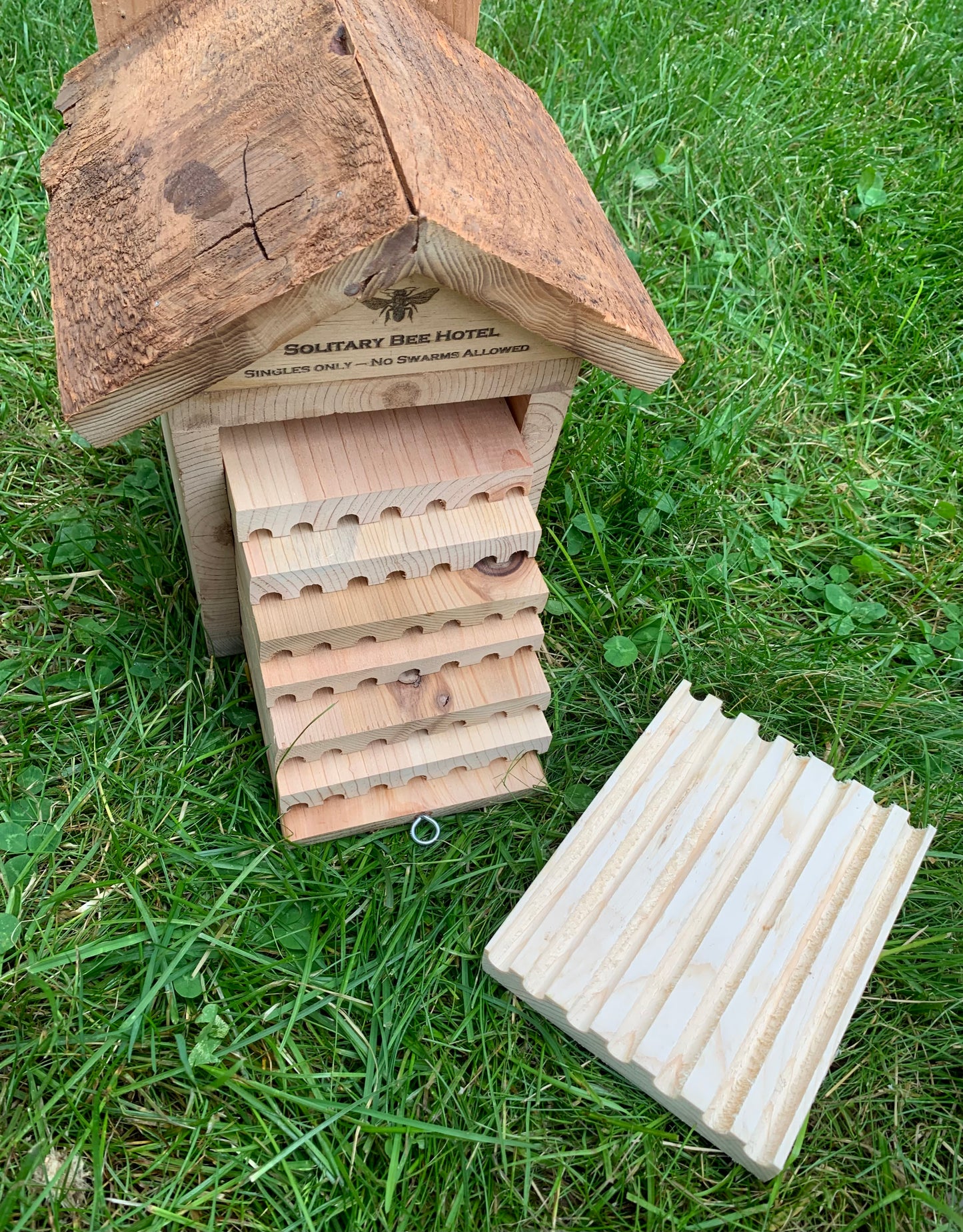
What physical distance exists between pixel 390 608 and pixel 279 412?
39 centimetres

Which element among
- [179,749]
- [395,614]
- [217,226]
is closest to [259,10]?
[217,226]

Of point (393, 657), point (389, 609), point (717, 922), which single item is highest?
point (389, 609)

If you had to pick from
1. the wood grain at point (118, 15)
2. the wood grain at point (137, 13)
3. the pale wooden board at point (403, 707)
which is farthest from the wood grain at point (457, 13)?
the pale wooden board at point (403, 707)

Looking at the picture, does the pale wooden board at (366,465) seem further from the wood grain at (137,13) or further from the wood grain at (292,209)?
the wood grain at (137,13)

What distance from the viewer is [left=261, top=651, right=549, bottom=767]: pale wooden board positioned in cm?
191

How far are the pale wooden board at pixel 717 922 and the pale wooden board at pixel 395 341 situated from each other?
0.87m

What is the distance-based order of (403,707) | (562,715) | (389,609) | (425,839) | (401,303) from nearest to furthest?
1. (401,303)
2. (389,609)
3. (403,707)
4. (425,839)
5. (562,715)

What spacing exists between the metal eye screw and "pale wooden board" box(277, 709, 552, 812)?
0.08m

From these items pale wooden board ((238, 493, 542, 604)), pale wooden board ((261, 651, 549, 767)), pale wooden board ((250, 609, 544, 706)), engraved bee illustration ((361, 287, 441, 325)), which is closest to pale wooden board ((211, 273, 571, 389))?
engraved bee illustration ((361, 287, 441, 325))

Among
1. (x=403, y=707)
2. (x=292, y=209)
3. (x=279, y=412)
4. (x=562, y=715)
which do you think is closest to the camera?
(x=292, y=209)

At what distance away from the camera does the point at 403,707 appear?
1.98 meters

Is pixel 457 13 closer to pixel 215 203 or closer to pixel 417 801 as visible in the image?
pixel 215 203

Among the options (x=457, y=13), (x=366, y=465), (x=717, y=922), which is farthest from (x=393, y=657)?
(x=457, y=13)

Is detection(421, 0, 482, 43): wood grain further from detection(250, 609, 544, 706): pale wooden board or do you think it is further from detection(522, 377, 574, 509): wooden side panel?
detection(250, 609, 544, 706): pale wooden board
